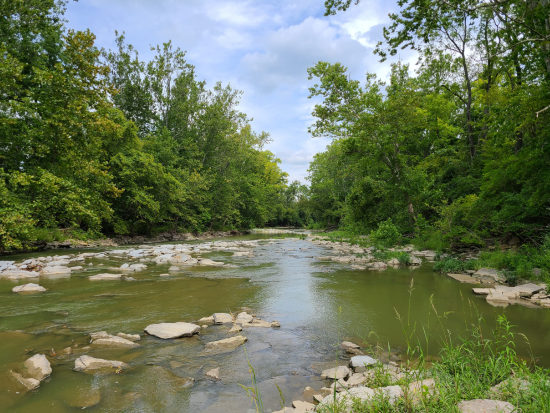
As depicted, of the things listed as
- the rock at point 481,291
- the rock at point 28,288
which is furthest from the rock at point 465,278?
the rock at point 28,288

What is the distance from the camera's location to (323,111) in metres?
17.0

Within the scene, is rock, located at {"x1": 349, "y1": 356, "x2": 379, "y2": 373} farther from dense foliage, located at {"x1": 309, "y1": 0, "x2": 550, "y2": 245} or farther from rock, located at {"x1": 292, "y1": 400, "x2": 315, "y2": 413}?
dense foliage, located at {"x1": 309, "y1": 0, "x2": 550, "y2": 245}

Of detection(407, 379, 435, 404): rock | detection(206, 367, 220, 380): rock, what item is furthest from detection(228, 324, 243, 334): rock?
detection(407, 379, 435, 404): rock

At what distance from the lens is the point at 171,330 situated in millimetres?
4523

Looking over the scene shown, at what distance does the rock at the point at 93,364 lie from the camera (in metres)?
3.32

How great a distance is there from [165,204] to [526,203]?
22.0 metres

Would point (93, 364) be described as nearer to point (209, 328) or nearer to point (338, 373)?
point (209, 328)

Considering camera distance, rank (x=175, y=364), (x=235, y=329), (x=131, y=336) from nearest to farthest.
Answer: (x=175, y=364) < (x=131, y=336) < (x=235, y=329)

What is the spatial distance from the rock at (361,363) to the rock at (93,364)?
2.68 m

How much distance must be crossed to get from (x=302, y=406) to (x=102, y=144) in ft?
72.4

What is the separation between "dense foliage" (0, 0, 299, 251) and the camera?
1207cm

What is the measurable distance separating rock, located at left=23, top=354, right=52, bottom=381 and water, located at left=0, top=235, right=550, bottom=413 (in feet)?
0.30

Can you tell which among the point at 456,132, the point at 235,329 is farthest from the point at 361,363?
the point at 456,132

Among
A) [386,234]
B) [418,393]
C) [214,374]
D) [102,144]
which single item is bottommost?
[214,374]
